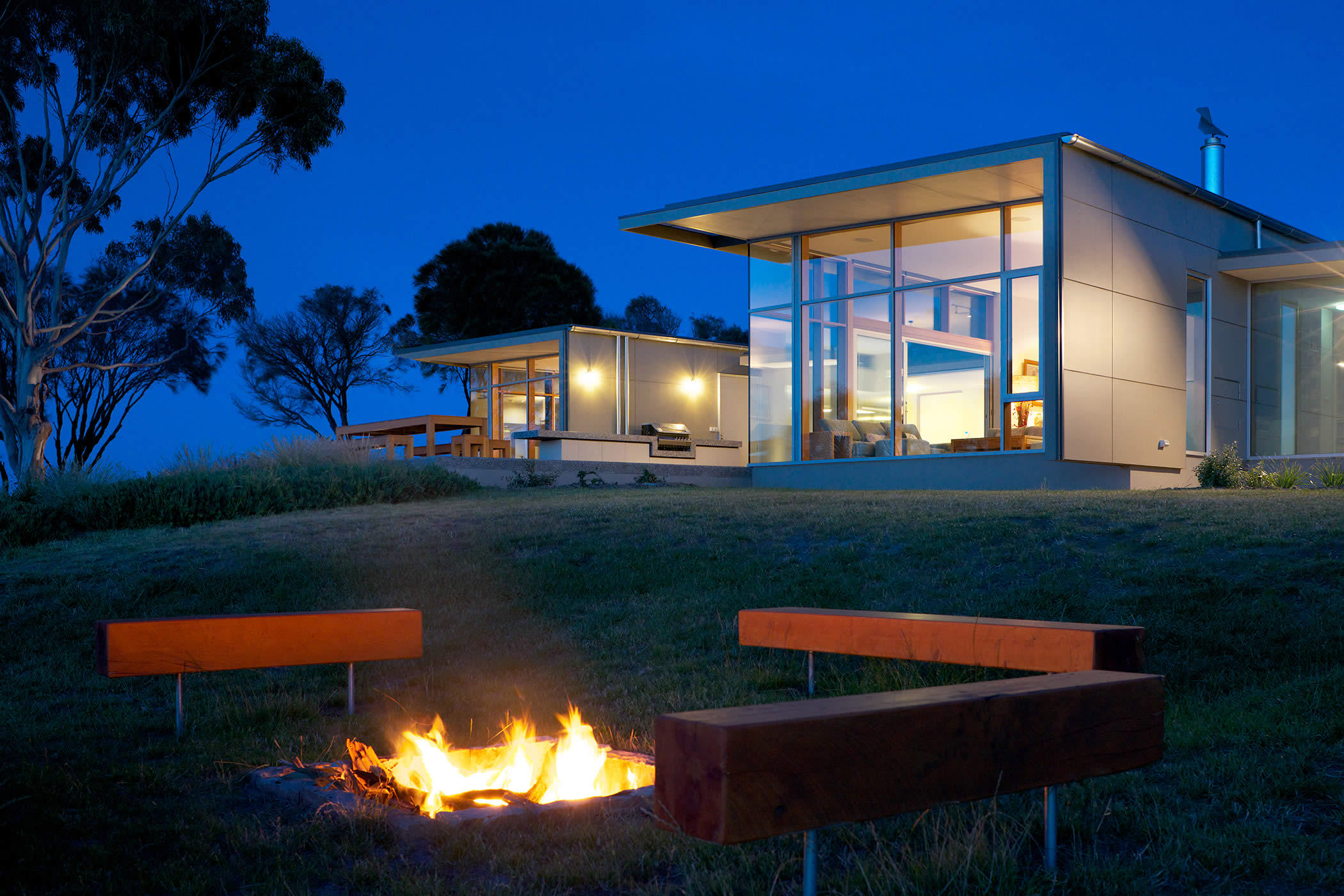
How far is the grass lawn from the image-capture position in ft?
9.29

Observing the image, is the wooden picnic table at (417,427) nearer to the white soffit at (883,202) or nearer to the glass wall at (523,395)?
the glass wall at (523,395)

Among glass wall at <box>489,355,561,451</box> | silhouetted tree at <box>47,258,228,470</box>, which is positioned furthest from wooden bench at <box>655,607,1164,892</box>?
silhouetted tree at <box>47,258,228,470</box>

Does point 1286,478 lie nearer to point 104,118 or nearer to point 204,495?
point 204,495

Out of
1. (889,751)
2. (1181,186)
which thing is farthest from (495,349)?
(889,751)

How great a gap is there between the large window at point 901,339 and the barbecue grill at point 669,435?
14.5 ft

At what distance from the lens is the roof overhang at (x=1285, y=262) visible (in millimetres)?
15227

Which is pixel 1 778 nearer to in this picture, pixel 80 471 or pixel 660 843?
pixel 660 843

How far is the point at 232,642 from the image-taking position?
4.62 meters

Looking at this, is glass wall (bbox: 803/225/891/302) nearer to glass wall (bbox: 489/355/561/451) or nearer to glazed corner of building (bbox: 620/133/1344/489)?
glazed corner of building (bbox: 620/133/1344/489)

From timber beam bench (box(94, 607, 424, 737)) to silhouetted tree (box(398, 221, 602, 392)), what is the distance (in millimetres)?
29842

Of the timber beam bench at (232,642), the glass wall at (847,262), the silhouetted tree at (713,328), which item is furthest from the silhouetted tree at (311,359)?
the timber beam bench at (232,642)

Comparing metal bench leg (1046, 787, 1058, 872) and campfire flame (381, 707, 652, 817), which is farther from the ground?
metal bench leg (1046, 787, 1058, 872)

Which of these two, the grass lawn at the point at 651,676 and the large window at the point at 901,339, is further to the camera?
the large window at the point at 901,339

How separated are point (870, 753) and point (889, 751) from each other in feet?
0.17
